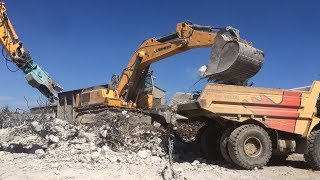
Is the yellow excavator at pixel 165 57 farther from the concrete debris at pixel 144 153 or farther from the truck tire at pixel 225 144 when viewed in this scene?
the concrete debris at pixel 144 153

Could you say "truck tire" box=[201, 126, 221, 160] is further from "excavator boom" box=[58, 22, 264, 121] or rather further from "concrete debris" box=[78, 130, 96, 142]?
"concrete debris" box=[78, 130, 96, 142]

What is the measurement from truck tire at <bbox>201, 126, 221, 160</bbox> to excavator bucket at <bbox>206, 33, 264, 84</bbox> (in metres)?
1.30

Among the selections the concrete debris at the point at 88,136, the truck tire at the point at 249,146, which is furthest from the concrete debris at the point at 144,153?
the truck tire at the point at 249,146

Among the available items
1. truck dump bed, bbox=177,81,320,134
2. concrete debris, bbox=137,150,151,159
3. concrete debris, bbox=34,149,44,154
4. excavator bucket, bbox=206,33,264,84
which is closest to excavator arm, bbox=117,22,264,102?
excavator bucket, bbox=206,33,264,84

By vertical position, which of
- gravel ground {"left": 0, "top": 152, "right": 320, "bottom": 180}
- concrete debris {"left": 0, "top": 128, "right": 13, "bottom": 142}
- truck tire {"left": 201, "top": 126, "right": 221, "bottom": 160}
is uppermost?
concrete debris {"left": 0, "top": 128, "right": 13, "bottom": 142}

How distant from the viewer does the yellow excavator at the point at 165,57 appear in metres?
10.4

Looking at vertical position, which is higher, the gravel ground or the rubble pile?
the rubble pile

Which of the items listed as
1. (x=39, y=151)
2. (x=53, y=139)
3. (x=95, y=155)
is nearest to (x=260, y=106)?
(x=95, y=155)

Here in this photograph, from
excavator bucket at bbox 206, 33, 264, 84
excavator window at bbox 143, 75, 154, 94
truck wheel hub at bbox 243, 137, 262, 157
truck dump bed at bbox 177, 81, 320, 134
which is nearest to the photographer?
truck dump bed at bbox 177, 81, 320, 134

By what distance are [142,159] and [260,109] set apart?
262cm

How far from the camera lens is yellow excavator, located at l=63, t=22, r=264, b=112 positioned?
34.2 ft

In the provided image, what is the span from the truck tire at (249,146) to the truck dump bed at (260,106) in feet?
0.84

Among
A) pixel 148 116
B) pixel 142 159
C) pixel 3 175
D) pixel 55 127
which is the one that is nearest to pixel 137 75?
pixel 148 116

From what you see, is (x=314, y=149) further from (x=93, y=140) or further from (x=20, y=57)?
(x=20, y=57)
